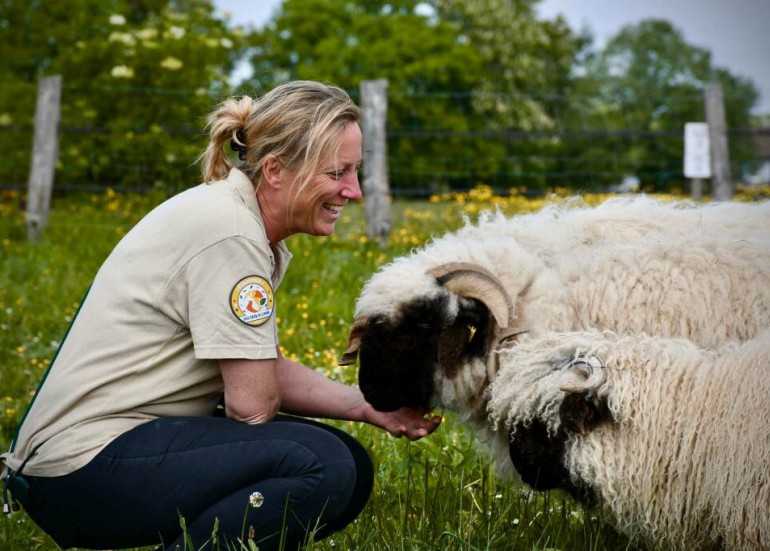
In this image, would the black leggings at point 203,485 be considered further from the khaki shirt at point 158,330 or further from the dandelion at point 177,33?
the dandelion at point 177,33

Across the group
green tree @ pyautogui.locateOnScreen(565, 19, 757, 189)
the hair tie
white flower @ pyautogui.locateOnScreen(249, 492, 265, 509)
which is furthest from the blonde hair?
green tree @ pyautogui.locateOnScreen(565, 19, 757, 189)

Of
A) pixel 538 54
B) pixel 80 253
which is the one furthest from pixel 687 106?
pixel 80 253

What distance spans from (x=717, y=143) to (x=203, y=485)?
32.8 feet

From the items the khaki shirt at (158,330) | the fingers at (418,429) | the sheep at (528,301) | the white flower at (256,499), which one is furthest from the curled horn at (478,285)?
the white flower at (256,499)

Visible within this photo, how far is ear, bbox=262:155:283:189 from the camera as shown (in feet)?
11.2

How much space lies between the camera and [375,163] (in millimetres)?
10398

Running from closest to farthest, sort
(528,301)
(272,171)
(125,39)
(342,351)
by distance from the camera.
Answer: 1. (272,171)
2. (528,301)
3. (342,351)
4. (125,39)

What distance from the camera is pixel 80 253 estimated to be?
30.8 ft

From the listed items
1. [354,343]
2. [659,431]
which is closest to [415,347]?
[354,343]

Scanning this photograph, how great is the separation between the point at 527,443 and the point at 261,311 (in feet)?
3.51

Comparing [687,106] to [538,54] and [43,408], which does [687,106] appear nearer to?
[538,54]

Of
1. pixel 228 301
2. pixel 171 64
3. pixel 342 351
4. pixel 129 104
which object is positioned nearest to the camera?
pixel 228 301

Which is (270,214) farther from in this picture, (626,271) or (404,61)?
(404,61)

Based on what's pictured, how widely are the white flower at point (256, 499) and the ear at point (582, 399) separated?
41.0 inches
